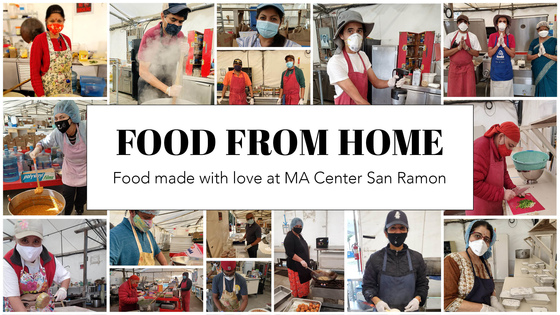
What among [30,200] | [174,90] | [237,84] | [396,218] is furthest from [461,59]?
[30,200]

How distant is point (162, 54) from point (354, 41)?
1.23m

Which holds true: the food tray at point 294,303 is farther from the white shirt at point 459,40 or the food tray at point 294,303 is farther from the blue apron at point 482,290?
the white shirt at point 459,40

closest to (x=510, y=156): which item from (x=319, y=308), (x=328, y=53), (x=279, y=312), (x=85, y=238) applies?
(x=328, y=53)

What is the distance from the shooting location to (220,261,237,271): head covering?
3.74m

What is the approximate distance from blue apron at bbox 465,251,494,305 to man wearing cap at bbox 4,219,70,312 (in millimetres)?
2657

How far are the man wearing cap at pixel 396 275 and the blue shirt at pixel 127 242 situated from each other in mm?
1419

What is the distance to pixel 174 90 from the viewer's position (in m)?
3.70

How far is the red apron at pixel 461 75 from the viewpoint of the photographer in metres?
3.71

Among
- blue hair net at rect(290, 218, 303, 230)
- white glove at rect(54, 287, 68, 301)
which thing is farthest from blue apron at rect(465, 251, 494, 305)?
white glove at rect(54, 287, 68, 301)

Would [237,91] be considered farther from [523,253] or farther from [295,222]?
[523,253]

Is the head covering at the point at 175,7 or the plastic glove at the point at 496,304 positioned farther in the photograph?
the plastic glove at the point at 496,304

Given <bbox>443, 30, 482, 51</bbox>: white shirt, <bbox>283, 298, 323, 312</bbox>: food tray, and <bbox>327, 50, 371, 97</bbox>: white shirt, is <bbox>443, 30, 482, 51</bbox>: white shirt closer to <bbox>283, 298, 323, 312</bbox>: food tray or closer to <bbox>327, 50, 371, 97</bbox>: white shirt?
<bbox>327, 50, 371, 97</bbox>: white shirt

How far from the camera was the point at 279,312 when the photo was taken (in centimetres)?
378

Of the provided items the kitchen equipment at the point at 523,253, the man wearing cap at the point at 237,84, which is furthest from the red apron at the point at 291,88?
the kitchen equipment at the point at 523,253
